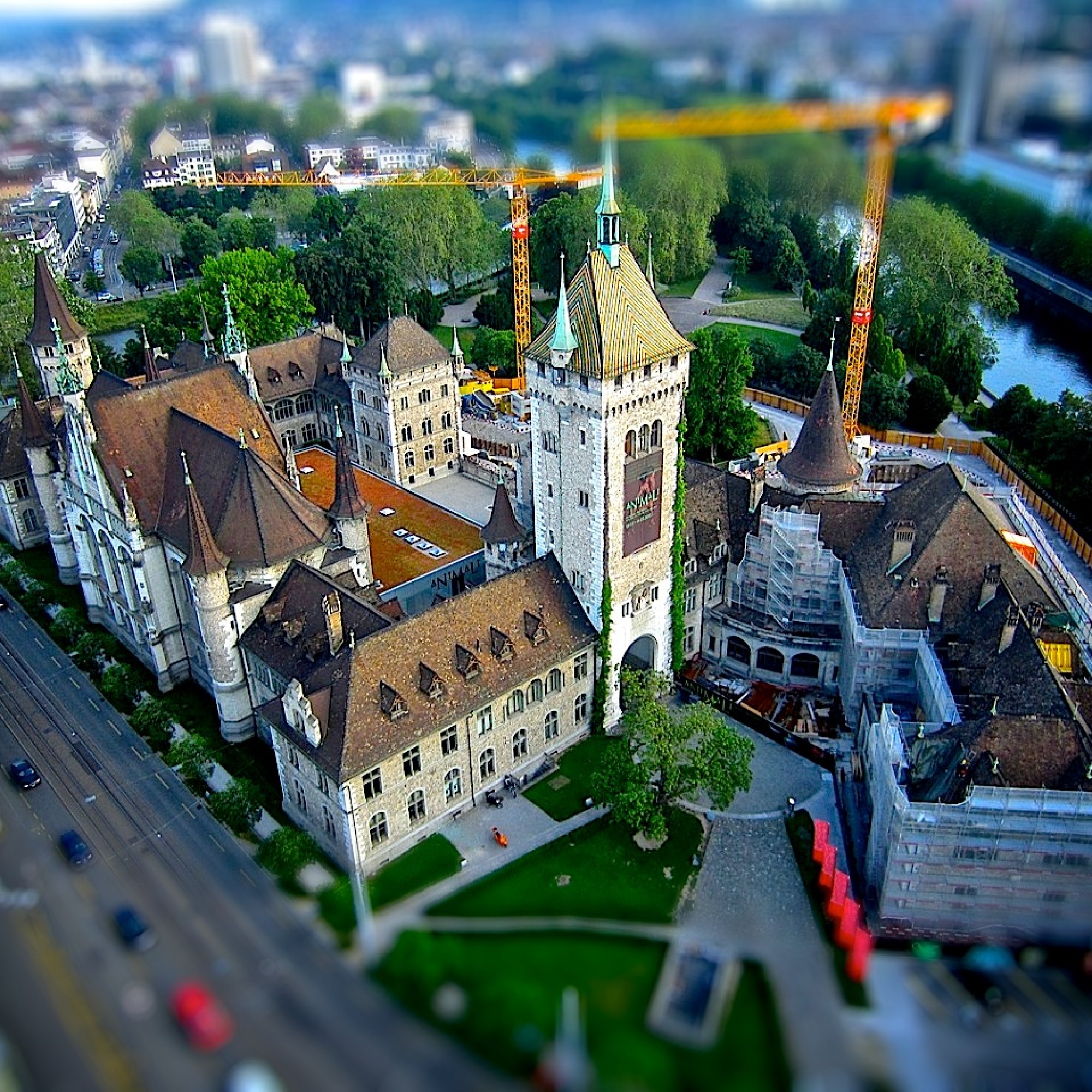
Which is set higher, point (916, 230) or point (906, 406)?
point (916, 230)

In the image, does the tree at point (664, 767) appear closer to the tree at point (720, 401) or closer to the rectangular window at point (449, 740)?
the rectangular window at point (449, 740)

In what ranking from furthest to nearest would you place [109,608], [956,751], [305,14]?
[109,608] < [305,14] < [956,751]

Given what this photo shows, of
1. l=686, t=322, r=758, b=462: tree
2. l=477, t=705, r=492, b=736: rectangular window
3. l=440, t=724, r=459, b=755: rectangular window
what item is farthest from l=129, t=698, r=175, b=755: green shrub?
l=686, t=322, r=758, b=462: tree

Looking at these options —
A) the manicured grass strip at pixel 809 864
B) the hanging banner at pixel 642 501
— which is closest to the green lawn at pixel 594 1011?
→ the manicured grass strip at pixel 809 864

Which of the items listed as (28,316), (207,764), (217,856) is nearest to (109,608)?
(207,764)

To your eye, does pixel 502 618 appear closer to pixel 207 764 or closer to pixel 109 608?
pixel 207 764

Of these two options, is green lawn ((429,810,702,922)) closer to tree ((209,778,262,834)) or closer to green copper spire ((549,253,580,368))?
tree ((209,778,262,834))

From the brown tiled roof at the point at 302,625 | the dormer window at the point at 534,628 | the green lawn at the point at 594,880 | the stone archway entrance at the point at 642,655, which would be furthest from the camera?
the stone archway entrance at the point at 642,655
